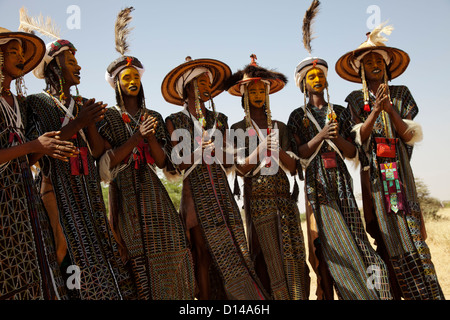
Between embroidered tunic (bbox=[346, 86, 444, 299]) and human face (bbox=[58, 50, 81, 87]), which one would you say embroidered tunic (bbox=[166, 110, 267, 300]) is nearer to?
human face (bbox=[58, 50, 81, 87])

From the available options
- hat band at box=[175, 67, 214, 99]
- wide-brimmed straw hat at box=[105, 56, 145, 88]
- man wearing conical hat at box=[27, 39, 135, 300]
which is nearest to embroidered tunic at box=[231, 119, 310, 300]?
hat band at box=[175, 67, 214, 99]

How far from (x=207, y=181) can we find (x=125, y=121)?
1.12 metres

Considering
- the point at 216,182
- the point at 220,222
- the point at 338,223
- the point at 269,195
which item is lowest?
the point at 338,223

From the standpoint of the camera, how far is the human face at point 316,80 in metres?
5.85

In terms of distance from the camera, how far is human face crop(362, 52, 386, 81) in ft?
19.3

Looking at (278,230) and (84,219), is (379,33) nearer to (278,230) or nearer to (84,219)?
(278,230)

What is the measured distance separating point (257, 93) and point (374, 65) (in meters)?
1.42

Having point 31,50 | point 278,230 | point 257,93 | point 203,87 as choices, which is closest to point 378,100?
point 257,93

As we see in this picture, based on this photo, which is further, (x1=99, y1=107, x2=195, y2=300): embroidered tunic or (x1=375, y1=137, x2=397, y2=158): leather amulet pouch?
(x1=375, y1=137, x2=397, y2=158): leather amulet pouch

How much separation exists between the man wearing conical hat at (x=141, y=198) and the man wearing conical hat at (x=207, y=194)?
0.26 m

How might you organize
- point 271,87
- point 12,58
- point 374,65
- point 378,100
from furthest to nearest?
point 271,87, point 374,65, point 378,100, point 12,58

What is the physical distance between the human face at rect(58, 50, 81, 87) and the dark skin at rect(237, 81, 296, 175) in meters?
1.98

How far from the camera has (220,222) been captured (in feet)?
17.9
